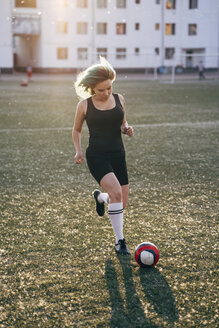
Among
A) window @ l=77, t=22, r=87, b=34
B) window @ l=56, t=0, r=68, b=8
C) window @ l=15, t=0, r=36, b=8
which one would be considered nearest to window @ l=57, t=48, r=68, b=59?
window @ l=77, t=22, r=87, b=34

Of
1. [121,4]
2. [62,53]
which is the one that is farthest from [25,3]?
[121,4]

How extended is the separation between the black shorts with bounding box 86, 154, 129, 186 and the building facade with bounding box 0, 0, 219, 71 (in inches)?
2056

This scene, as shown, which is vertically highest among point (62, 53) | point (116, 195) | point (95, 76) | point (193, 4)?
point (193, 4)

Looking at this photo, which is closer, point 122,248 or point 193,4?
point 122,248

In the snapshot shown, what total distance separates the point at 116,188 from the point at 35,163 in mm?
5059

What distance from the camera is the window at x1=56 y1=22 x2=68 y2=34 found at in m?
58.4

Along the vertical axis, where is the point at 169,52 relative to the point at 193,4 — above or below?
below

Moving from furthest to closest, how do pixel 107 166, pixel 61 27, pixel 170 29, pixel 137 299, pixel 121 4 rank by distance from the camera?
1. pixel 170 29
2. pixel 121 4
3. pixel 61 27
4. pixel 107 166
5. pixel 137 299

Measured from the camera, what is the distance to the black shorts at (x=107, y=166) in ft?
15.5

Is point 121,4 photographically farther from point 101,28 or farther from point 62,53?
point 62,53

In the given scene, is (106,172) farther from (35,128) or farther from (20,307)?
(35,128)

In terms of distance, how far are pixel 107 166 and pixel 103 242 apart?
900mm

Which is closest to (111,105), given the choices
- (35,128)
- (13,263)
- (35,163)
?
(13,263)

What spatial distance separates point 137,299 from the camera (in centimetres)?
377
